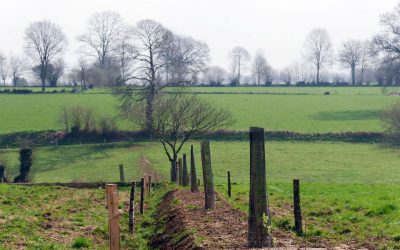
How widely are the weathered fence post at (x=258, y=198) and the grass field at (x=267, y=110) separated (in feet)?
178

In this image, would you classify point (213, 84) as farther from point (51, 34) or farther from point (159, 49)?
point (159, 49)

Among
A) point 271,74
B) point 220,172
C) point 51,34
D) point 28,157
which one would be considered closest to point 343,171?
point 220,172

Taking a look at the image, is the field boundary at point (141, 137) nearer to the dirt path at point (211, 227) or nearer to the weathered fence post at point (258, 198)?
the dirt path at point (211, 227)

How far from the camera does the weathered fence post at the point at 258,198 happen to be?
1233 centimetres

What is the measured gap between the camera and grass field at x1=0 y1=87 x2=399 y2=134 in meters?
70.9

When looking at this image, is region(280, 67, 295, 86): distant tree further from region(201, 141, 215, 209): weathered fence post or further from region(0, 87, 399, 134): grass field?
region(201, 141, 215, 209): weathered fence post

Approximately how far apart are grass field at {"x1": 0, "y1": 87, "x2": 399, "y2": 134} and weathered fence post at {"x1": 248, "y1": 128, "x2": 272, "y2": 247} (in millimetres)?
54177

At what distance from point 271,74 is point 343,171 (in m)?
120

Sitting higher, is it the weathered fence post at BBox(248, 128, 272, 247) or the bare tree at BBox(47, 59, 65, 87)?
the bare tree at BBox(47, 59, 65, 87)

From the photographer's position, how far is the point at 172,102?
51.9 m

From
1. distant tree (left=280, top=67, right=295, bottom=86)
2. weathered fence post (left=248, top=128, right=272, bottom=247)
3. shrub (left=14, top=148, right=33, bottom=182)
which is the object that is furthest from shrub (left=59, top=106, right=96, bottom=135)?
distant tree (left=280, top=67, right=295, bottom=86)

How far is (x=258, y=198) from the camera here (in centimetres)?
1273

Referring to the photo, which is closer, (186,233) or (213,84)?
(186,233)

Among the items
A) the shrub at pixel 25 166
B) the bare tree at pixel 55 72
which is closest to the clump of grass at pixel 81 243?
the shrub at pixel 25 166
